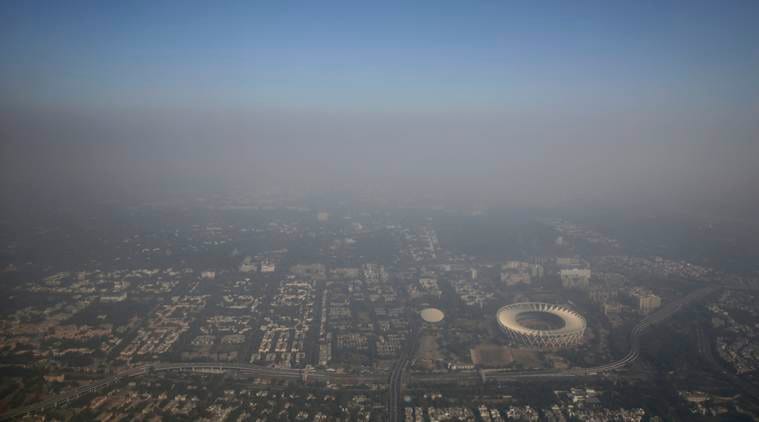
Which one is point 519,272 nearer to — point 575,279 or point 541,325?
point 575,279

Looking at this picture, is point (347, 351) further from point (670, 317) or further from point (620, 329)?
point (670, 317)

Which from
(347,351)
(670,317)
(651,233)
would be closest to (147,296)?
(347,351)

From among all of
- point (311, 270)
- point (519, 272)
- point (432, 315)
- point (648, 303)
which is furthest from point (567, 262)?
point (311, 270)

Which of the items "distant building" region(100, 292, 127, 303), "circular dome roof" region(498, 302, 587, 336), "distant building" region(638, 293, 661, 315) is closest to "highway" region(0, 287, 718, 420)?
"circular dome roof" region(498, 302, 587, 336)

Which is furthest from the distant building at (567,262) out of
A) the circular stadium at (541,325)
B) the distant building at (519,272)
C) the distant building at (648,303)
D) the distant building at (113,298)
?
the distant building at (113,298)

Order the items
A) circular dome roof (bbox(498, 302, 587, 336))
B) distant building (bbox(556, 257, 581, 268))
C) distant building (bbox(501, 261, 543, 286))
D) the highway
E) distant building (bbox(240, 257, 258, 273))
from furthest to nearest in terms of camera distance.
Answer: distant building (bbox(556, 257, 581, 268)) → distant building (bbox(240, 257, 258, 273)) → distant building (bbox(501, 261, 543, 286)) → circular dome roof (bbox(498, 302, 587, 336)) → the highway

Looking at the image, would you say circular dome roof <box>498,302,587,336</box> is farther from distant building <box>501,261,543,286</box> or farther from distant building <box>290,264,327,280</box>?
distant building <box>290,264,327,280</box>
